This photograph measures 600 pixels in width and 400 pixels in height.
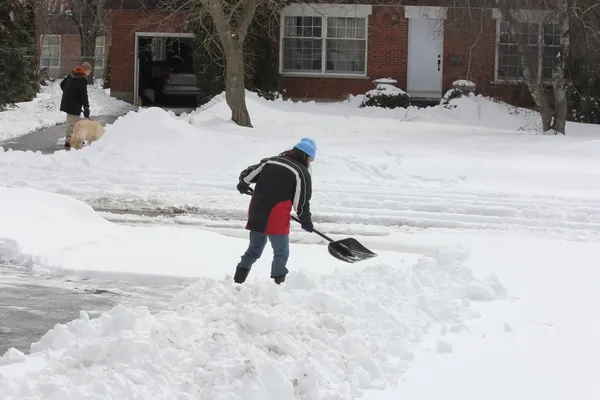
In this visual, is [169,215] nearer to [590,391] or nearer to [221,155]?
[221,155]

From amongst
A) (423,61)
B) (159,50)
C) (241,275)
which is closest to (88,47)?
(159,50)

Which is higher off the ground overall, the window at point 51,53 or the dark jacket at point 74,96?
the window at point 51,53

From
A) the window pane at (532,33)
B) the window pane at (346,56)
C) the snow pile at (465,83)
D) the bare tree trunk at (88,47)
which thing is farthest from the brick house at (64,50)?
the window pane at (532,33)

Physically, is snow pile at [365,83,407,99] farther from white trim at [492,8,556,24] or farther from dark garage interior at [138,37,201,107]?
dark garage interior at [138,37,201,107]

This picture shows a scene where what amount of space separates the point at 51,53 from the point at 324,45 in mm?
27215

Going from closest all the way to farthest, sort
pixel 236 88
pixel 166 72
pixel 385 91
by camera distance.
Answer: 1. pixel 236 88
2. pixel 385 91
3. pixel 166 72

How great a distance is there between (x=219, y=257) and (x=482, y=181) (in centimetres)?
729

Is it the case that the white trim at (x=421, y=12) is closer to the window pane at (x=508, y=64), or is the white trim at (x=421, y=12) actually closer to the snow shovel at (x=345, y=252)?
the window pane at (x=508, y=64)

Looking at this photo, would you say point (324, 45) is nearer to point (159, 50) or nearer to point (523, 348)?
point (159, 50)

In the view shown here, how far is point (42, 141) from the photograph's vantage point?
21609 mm

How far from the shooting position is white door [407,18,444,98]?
30344mm

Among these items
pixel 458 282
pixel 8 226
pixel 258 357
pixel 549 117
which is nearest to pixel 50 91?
pixel 549 117

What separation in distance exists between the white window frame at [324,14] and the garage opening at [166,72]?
300cm

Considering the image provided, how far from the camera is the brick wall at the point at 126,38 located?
102 ft
